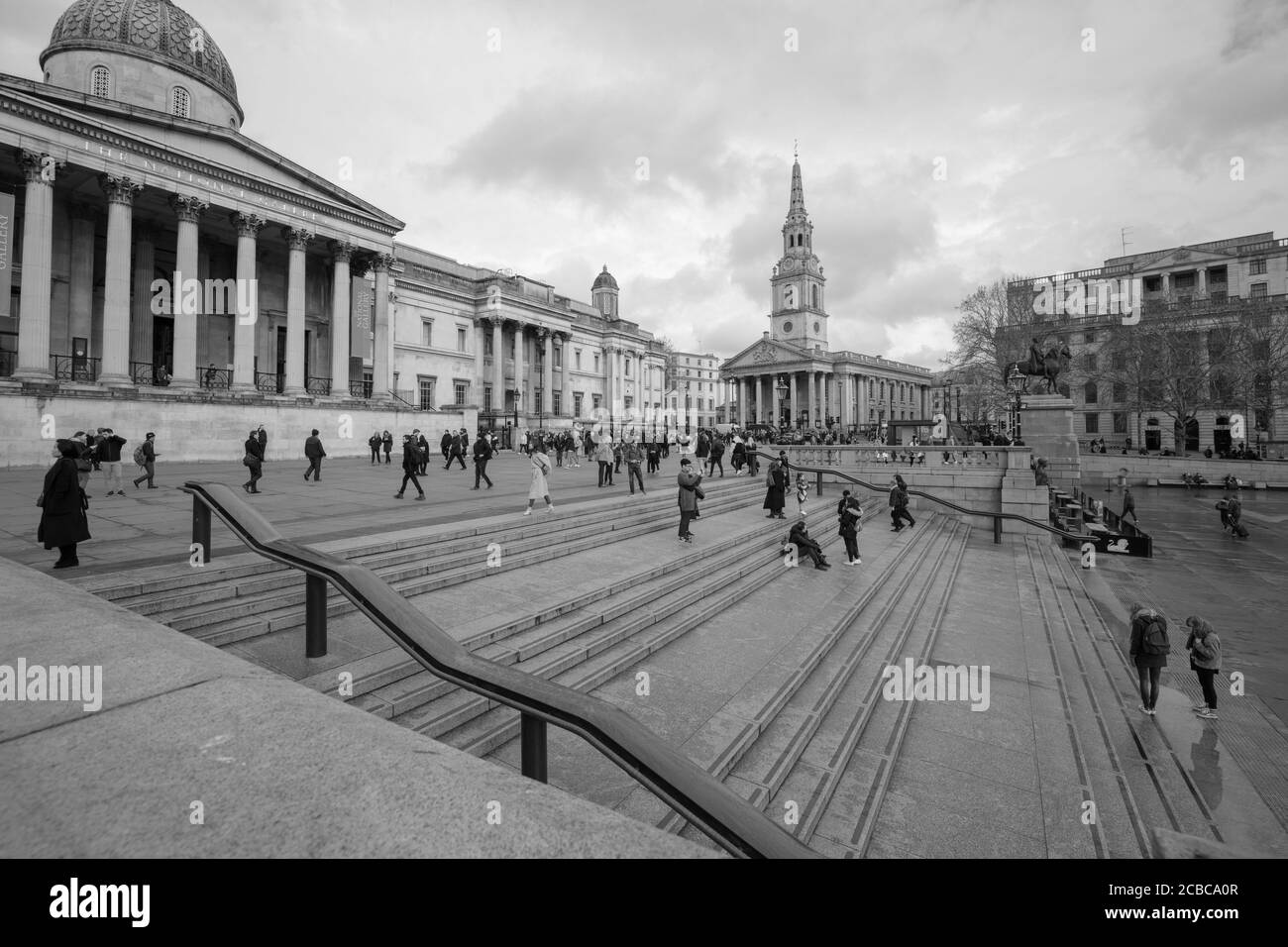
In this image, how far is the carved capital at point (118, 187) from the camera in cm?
2239

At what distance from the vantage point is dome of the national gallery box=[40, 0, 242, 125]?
26328 mm

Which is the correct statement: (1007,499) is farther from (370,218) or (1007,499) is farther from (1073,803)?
(370,218)

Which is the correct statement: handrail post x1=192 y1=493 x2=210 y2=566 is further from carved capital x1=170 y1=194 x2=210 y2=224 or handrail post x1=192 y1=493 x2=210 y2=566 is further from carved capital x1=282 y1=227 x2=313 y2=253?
carved capital x1=282 y1=227 x2=313 y2=253

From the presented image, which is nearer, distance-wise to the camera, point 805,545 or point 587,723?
point 587,723

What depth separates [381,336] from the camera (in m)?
33.0

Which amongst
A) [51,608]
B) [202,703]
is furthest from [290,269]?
[202,703]

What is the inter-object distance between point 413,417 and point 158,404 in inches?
449

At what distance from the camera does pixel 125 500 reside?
12102mm

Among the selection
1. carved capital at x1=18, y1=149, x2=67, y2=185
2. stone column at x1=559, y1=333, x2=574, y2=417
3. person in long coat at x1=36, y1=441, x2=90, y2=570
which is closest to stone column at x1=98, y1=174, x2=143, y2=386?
carved capital at x1=18, y1=149, x2=67, y2=185

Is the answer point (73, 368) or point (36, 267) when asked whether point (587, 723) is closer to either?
point (36, 267)

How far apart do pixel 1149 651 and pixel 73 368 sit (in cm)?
3376

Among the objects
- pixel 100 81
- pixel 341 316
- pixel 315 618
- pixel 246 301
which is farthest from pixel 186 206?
pixel 315 618

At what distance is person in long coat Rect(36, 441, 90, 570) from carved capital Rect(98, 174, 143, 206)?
23714mm

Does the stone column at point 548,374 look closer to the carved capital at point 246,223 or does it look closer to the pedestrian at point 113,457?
the carved capital at point 246,223
